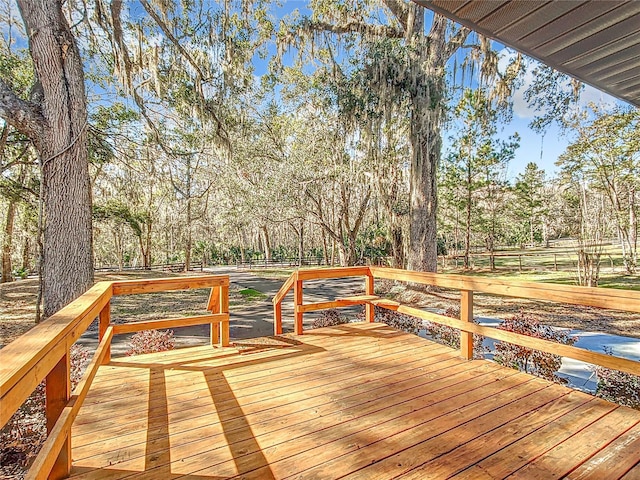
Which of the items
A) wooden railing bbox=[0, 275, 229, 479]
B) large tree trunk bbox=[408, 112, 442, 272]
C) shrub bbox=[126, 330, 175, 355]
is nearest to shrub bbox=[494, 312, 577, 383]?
large tree trunk bbox=[408, 112, 442, 272]

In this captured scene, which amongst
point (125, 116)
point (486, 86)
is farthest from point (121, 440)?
point (486, 86)

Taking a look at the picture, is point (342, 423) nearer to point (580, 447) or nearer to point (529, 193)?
point (580, 447)

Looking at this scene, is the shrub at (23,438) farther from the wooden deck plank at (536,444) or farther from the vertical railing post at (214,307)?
the wooden deck plank at (536,444)

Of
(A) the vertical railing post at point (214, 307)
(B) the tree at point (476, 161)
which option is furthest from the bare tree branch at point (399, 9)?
(B) the tree at point (476, 161)

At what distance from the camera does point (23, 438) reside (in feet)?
9.71

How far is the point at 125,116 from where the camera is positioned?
317 inches

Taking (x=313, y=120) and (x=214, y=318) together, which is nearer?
(x=214, y=318)

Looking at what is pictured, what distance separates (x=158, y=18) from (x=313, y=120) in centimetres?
775

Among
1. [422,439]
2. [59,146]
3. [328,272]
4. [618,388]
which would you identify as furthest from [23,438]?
[618,388]

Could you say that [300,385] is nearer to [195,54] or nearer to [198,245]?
[195,54]

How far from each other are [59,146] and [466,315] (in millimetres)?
5355

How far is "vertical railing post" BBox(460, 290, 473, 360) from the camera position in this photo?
9.33ft

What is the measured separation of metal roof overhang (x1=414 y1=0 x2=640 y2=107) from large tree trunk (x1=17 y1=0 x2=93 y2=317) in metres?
4.76

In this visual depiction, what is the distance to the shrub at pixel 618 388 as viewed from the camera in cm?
311
